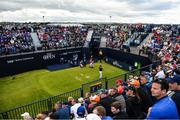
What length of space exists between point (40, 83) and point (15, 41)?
9665 mm

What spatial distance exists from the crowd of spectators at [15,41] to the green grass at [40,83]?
3023 mm

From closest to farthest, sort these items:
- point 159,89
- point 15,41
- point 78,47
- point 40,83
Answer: point 159,89 < point 40,83 < point 15,41 < point 78,47

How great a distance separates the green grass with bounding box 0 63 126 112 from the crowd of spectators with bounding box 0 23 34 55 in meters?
3.02

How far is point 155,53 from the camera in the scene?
2545 centimetres

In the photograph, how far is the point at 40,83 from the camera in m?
22.1

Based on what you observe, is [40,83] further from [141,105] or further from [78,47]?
[141,105]

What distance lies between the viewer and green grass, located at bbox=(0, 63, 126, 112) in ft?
59.7

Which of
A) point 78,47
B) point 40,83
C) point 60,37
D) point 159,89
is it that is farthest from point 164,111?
point 60,37

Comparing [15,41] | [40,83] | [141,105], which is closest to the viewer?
[141,105]

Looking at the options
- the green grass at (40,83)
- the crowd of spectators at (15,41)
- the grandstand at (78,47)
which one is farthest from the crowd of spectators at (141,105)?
the crowd of spectators at (15,41)

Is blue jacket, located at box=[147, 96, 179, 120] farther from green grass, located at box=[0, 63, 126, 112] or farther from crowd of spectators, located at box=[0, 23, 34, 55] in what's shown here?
crowd of spectators, located at box=[0, 23, 34, 55]

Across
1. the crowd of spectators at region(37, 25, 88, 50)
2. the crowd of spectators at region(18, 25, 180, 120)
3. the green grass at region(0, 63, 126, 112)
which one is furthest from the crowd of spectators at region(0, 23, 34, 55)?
the crowd of spectators at region(18, 25, 180, 120)

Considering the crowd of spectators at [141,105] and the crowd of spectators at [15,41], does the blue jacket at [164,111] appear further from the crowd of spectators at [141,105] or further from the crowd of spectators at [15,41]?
the crowd of spectators at [15,41]

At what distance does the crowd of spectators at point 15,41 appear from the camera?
26.5 metres
